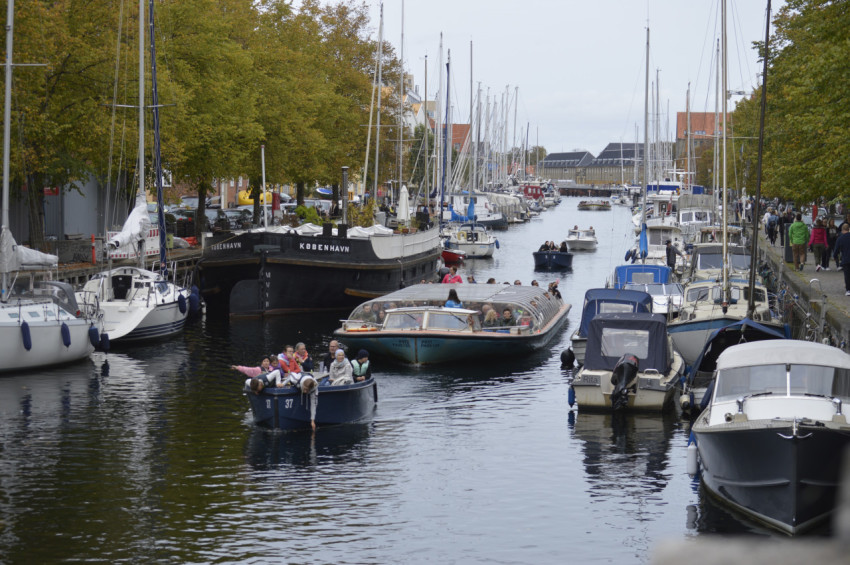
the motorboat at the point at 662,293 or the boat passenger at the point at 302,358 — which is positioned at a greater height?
the motorboat at the point at 662,293

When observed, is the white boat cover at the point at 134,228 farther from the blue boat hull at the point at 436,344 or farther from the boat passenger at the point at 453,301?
the boat passenger at the point at 453,301

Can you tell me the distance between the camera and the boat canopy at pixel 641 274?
154ft

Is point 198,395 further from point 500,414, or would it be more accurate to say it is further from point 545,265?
point 545,265

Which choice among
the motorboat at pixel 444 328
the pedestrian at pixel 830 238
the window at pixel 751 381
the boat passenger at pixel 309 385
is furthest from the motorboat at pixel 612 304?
the window at pixel 751 381

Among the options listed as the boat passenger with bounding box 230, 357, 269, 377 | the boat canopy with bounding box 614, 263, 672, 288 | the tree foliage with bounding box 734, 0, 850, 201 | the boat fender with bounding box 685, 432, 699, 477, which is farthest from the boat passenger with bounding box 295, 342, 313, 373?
the boat canopy with bounding box 614, 263, 672, 288

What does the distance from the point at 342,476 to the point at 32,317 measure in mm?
15281

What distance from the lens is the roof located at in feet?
65.8

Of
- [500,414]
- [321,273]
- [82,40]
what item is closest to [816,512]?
[500,414]

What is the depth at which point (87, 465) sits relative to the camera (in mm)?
21969

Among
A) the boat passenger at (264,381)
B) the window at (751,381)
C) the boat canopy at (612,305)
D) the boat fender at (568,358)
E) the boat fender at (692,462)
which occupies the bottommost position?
the boat fender at (692,462)

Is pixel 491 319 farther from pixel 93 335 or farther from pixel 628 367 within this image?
pixel 93 335

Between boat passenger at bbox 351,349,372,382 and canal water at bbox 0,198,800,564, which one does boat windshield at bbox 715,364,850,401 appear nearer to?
canal water at bbox 0,198,800,564

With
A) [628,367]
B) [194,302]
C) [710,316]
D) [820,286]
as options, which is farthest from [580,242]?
[628,367]

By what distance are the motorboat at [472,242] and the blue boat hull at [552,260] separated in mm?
9589
